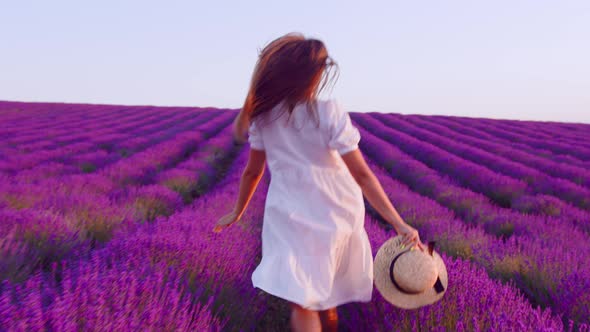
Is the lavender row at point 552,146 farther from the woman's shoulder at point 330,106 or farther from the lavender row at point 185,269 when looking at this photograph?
the woman's shoulder at point 330,106

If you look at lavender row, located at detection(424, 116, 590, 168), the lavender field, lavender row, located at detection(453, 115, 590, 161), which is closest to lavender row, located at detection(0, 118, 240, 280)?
the lavender field

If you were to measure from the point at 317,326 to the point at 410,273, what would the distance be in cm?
41

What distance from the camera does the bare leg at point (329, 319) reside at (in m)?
1.95

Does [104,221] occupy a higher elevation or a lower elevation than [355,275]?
lower

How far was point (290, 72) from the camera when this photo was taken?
1706 mm

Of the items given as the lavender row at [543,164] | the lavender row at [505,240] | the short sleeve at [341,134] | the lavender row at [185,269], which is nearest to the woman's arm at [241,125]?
the short sleeve at [341,134]

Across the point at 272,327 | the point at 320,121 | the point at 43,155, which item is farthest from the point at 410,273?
the point at 43,155

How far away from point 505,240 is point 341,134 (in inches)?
142

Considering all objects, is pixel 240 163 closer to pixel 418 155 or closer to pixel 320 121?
pixel 418 155

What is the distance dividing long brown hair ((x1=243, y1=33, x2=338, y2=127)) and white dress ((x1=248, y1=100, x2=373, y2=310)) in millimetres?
48

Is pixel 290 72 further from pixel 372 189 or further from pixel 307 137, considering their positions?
pixel 372 189

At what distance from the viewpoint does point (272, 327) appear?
258 centimetres

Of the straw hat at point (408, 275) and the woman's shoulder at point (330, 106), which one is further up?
the woman's shoulder at point (330, 106)

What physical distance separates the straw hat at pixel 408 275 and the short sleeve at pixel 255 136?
2.15ft
